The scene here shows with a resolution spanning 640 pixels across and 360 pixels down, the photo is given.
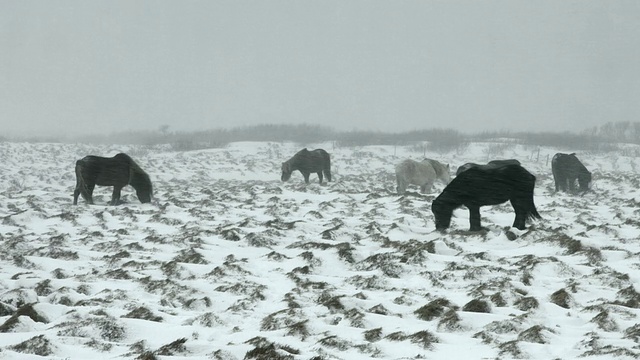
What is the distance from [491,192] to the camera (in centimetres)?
1205

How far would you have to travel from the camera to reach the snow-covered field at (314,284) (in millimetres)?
5203

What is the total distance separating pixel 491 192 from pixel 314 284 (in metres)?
5.77

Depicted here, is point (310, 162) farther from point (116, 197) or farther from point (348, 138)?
point (348, 138)

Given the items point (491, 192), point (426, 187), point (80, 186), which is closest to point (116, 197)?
point (80, 186)

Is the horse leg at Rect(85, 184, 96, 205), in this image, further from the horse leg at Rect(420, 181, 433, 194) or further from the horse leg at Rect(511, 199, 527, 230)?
the horse leg at Rect(511, 199, 527, 230)

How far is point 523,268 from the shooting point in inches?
324

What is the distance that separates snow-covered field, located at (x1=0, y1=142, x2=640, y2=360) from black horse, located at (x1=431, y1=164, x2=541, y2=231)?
0.52 m

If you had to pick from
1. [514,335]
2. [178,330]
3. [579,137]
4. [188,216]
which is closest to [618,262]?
[514,335]

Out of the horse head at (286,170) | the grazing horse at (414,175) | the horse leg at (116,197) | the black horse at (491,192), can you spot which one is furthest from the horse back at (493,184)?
the horse head at (286,170)

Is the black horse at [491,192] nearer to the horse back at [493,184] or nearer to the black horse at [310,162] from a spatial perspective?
the horse back at [493,184]

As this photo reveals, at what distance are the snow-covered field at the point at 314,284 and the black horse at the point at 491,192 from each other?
524 mm

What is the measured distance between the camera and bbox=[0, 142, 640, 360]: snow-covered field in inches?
205

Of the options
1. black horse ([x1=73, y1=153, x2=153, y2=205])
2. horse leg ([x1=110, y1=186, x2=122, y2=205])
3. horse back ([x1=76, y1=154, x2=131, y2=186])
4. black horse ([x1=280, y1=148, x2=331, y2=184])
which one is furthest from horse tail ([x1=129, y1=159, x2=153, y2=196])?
black horse ([x1=280, y1=148, x2=331, y2=184])

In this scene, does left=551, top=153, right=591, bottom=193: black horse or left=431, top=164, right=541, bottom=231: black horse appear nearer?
left=431, top=164, right=541, bottom=231: black horse
